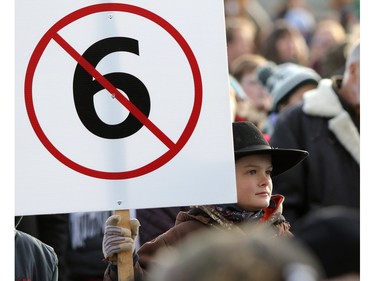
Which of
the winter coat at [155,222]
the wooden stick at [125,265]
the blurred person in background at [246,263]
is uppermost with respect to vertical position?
the winter coat at [155,222]

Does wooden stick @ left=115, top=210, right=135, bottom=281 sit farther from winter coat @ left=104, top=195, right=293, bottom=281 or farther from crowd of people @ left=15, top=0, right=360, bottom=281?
winter coat @ left=104, top=195, right=293, bottom=281

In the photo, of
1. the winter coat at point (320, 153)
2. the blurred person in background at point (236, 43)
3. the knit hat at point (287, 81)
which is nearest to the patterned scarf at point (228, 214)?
the winter coat at point (320, 153)

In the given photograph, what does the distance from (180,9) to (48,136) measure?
62 cm

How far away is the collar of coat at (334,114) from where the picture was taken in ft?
19.4

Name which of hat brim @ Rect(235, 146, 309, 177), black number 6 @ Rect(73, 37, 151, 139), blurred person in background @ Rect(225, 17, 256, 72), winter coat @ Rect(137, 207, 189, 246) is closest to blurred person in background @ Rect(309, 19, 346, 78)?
blurred person in background @ Rect(225, 17, 256, 72)

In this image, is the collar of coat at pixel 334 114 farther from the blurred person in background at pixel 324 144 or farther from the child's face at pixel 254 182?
the child's face at pixel 254 182

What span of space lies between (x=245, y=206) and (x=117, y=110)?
2.18 feet

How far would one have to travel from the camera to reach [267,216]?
13.7 feet

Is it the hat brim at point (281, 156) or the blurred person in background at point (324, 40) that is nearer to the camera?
the hat brim at point (281, 156)

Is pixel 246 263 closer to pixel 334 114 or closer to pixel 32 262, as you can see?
pixel 32 262

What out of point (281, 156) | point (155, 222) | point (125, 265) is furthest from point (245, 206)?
point (155, 222)

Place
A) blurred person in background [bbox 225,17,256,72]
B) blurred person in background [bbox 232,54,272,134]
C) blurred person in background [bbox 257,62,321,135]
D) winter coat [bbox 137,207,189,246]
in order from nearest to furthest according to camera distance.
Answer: winter coat [bbox 137,207,189,246]
blurred person in background [bbox 257,62,321,135]
blurred person in background [bbox 232,54,272,134]
blurred person in background [bbox 225,17,256,72]

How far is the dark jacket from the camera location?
13.1 ft

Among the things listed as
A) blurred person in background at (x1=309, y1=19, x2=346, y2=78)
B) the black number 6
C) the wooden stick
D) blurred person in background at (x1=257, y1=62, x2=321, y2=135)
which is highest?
blurred person in background at (x1=309, y1=19, x2=346, y2=78)
